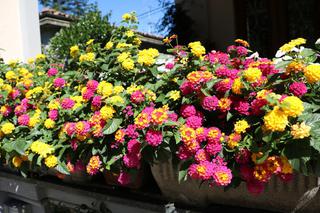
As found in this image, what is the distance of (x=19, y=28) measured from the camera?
414cm

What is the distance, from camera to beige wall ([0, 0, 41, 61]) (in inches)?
163

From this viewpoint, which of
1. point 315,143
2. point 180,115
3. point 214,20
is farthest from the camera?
point 214,20

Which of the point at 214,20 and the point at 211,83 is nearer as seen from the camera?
the point at 211,83

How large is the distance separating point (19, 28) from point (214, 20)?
3609mm

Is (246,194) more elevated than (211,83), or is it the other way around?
(211,83)

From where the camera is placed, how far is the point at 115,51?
2.16 metres

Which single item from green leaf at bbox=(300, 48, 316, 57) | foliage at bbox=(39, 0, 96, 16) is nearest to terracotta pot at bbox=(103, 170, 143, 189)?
green leaf at bbox=(300, 48, 316, 57)

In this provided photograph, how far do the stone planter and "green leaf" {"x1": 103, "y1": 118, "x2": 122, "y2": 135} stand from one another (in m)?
0.22

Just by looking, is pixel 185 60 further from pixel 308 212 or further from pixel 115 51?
pixel 308 212

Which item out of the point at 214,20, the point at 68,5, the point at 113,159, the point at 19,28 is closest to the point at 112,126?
the point at 113,159

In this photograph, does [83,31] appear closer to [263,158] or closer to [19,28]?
[19,28]

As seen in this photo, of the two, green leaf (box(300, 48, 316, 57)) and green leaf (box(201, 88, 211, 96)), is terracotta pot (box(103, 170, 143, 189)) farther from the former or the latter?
green leaf (box(300, 48, 316, 57))

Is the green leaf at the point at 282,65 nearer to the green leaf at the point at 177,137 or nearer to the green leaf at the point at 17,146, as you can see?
the green leaf at the point at 177,137

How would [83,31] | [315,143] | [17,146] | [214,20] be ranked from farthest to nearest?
[83,31] → [214,20] → [17,146] → [315,143]
